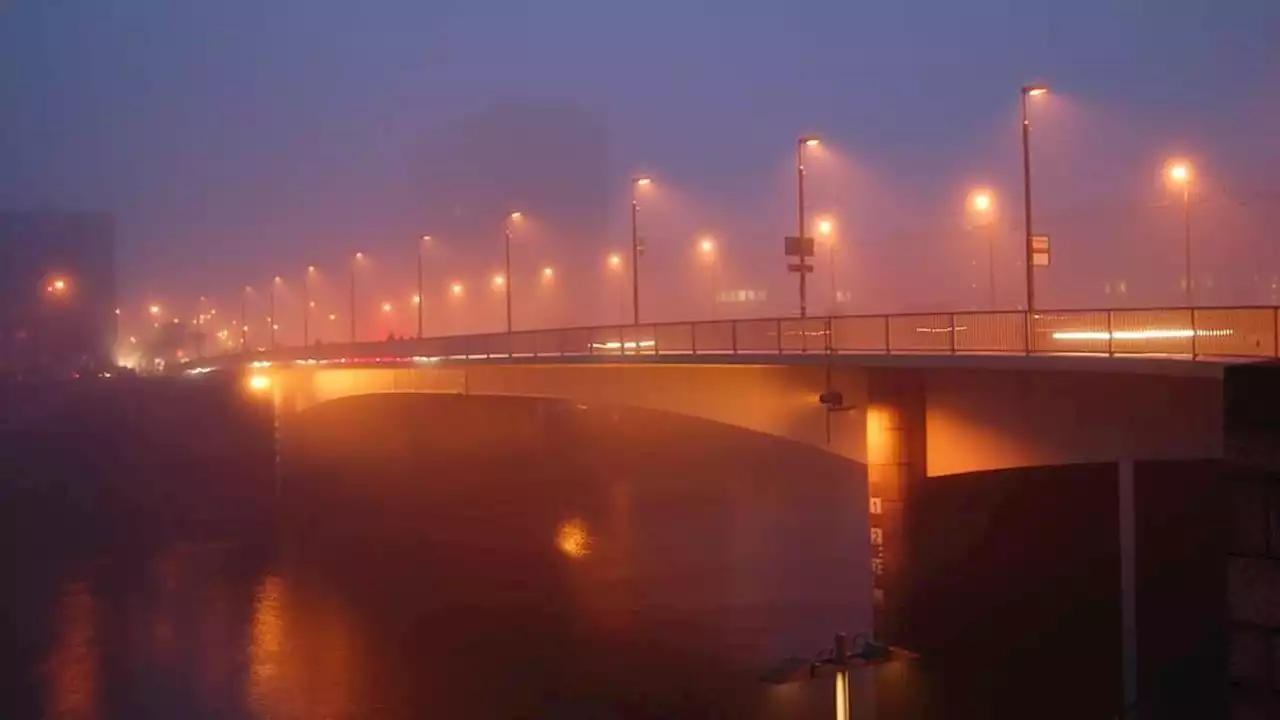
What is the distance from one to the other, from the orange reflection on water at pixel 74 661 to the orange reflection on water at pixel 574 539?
48.6 feet

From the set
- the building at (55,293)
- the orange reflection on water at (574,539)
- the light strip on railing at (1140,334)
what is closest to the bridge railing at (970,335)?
the light strip on railing at (1140,334)

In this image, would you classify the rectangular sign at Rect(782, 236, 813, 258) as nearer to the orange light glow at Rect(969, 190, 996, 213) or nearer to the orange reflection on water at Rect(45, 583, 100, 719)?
the orange light glow at Rect(969, 190, 996, 213)

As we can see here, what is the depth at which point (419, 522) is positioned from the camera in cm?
5169

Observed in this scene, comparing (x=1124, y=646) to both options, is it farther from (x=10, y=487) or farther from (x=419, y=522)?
(x=10, y=487)

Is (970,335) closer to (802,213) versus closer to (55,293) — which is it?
(802,213)

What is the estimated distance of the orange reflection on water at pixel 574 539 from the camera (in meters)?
43.1

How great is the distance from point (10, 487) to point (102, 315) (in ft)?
237

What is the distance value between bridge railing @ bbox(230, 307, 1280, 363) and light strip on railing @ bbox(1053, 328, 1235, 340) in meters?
0.02

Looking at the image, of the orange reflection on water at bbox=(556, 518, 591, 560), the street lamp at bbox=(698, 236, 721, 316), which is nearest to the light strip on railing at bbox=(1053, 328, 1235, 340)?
the orange reflection on water at bbox=(556, 518, 591, 560)

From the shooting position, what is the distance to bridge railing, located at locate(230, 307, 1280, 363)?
18453mm

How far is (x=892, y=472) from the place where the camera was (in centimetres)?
2570

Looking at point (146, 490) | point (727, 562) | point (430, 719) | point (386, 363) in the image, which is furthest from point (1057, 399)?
point (146, 490)

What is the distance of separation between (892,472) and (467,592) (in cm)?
1582

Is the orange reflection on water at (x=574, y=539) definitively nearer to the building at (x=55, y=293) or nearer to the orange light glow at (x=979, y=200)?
the orange light glow at (x=979, y=200)
